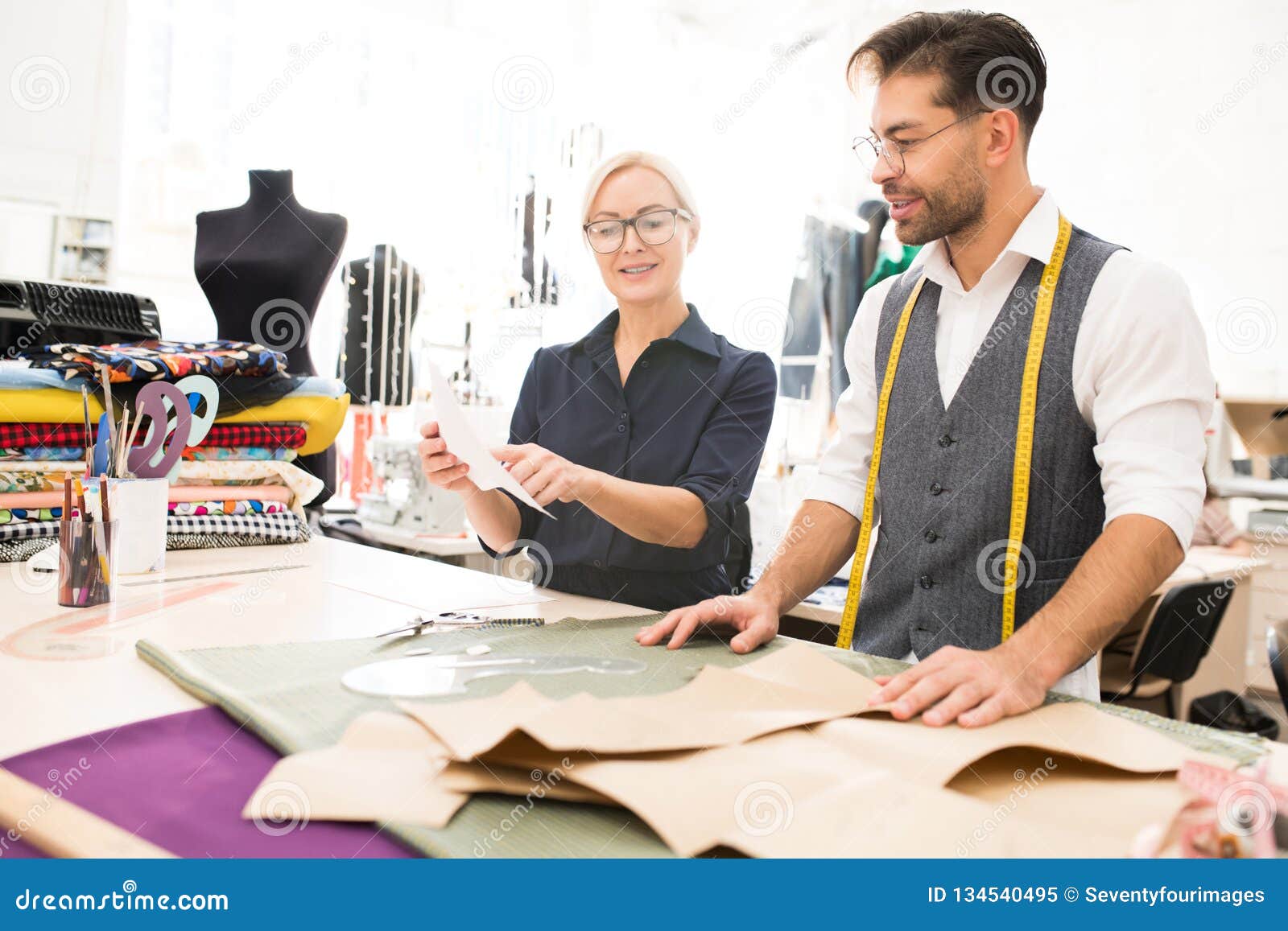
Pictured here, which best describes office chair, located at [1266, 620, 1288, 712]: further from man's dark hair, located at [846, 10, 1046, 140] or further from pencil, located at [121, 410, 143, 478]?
pencil, located at [121, 410, 143, 478]

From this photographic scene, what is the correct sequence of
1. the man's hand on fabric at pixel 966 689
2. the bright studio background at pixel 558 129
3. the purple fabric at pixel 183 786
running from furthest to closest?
the bright studio background at pixel 558 129
the man's hand on fabric at pixel 966 689
the purple fabric at pixel 183 786

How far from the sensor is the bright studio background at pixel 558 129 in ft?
15.1

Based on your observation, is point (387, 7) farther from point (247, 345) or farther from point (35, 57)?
point (247, 345)

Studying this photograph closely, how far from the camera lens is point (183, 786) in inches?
30.6

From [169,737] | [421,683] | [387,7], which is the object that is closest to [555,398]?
[421,683]

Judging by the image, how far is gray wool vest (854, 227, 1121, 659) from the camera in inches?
58.9

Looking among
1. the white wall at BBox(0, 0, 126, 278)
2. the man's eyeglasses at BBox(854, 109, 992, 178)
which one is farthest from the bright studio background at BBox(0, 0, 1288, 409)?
the man's eyeglasses at BBox(854, 109, 992, 178)

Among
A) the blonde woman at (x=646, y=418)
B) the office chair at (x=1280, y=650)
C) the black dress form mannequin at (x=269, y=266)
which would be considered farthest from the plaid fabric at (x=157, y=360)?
the office chair at (x=1280, y=650)

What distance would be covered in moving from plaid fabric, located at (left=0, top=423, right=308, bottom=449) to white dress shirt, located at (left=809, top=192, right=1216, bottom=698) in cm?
136

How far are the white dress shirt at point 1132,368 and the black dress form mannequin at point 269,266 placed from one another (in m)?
1.93

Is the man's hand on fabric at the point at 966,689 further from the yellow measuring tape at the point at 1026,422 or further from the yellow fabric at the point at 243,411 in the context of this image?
the yellow fabric at the point at 243,411

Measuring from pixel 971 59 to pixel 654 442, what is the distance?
0.93m

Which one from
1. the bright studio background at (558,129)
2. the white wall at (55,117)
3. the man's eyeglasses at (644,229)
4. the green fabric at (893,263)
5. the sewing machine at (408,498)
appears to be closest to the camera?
the man's eyeglasses at (644,229)

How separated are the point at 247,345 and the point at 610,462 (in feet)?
2.68
